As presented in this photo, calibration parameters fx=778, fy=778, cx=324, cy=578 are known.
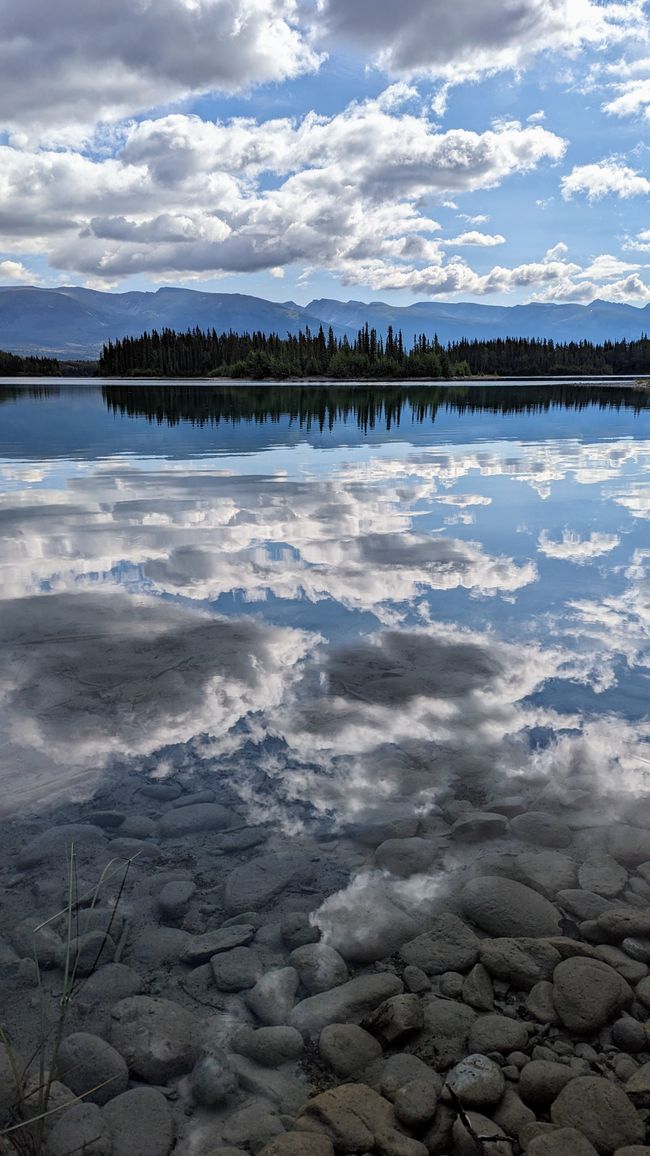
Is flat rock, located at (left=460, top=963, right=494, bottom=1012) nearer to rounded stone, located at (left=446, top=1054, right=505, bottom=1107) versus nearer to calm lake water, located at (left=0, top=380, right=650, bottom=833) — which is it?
rounded stone, located at (left=446, top=1054, right=505, bottom=1107)

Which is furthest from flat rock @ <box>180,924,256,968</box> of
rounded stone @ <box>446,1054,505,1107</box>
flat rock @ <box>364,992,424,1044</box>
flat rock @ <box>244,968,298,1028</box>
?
rounded stone @ <box>446,1054,505,1107</box>

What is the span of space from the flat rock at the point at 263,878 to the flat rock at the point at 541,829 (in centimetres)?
188

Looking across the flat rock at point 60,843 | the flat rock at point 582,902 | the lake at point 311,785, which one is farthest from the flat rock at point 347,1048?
the flat rock at point 60,843

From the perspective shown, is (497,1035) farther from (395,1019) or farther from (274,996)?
(274,996)

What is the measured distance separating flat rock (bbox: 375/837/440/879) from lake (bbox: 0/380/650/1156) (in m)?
0.02

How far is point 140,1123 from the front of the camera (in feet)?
13.8

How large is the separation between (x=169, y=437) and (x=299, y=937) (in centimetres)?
3890

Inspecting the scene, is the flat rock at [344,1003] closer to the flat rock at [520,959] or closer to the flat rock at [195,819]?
the flat rock at [520,959]

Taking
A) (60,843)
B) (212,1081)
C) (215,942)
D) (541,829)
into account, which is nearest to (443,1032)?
(212,1081)

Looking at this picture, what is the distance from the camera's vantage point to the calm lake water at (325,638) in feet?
25.7

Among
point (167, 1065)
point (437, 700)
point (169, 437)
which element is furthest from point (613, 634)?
point (169, 437)

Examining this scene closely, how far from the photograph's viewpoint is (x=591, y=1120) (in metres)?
4.02

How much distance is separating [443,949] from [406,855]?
110cm

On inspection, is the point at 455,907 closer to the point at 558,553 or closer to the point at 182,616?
the point at 182,616
